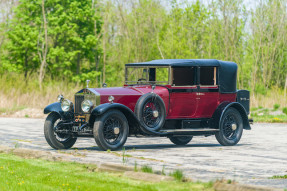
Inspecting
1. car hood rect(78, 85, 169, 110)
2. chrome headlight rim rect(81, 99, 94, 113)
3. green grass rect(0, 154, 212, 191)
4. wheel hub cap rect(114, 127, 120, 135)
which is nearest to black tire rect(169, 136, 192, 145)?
car hood rect(78, 85, 169, 110)

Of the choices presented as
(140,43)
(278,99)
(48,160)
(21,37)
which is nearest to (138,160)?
(48,160)

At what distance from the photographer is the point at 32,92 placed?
3275 centimetres

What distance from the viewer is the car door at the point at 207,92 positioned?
14.4 m

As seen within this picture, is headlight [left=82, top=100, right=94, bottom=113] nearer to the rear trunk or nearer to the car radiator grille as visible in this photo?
the car radiator grille

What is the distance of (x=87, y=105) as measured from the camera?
1295 cm

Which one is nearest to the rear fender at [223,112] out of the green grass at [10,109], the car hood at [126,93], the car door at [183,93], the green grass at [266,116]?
the car door at [183,93]

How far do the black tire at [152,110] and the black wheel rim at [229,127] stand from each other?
198 cm

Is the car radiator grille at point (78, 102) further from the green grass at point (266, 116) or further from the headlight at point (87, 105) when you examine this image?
the green grass at point (266, 116)

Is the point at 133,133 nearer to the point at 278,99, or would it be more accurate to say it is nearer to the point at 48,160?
the point at 48,160

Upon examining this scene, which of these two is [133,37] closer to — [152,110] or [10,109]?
[10,109]

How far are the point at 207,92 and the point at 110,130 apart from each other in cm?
307

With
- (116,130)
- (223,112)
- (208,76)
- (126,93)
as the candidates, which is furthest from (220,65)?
(116,130)

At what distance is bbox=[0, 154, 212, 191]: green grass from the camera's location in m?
7.43

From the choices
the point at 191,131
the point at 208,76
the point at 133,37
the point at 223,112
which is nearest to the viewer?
the point at 191,131
